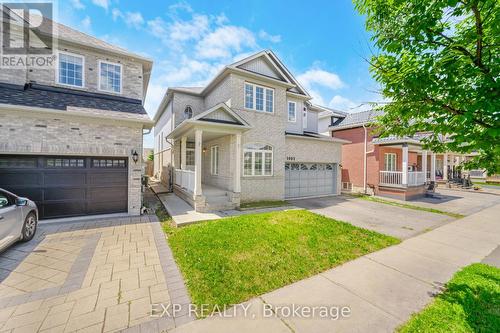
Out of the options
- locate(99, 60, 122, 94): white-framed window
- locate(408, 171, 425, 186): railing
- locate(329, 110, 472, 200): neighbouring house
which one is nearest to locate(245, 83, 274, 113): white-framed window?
locate(99, 60, 122, 94): white-framed window

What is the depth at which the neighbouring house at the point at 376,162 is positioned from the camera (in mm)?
14797

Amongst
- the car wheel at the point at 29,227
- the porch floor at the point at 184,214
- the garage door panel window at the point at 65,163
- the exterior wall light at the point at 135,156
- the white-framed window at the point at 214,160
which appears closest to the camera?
the car wheel at the point at 29,227

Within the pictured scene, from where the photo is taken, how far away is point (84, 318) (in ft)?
10.4

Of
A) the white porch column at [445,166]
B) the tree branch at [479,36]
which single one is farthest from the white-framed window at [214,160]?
the white porch column at [445,166]

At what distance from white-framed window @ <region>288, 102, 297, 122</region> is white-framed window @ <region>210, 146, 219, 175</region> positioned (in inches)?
229

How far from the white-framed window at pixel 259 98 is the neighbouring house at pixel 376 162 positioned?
7657 millimetres

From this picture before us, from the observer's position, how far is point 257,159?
11.7 m

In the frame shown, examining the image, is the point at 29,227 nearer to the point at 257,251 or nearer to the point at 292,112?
the point at 257,251

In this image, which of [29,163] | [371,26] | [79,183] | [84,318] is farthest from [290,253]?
[29,163]

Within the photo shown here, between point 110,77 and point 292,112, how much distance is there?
10970mm

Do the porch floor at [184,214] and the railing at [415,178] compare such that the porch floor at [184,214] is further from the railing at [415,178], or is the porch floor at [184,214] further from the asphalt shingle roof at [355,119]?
the railing at [415,178]

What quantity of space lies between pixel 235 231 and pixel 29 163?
7.76 metres

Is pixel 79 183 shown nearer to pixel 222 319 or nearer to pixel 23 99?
pixel 23 99

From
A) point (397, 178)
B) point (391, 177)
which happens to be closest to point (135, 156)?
point (391, 177)
